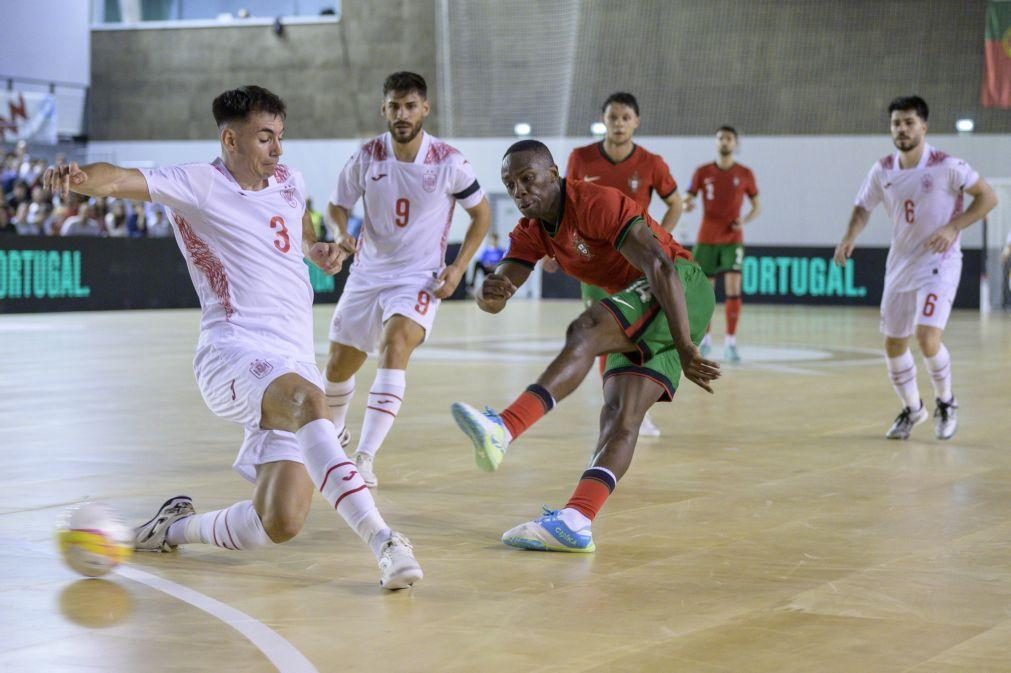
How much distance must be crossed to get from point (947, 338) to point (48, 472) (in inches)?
567

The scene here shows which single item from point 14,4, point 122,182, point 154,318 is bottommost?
point 154,318

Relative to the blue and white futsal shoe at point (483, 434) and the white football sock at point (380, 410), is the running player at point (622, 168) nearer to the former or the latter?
the white football sock at point (380, 410)

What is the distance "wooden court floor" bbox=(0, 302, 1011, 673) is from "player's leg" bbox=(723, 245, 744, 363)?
3.80 m

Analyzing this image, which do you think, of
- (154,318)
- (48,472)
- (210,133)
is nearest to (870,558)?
(48,472)

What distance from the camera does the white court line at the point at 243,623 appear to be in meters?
3.71

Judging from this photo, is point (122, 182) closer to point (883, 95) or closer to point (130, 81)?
point (883, 95)

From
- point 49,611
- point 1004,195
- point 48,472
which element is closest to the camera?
point 49,611

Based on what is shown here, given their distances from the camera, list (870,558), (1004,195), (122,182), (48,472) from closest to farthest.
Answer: (122,182) → (870,558) → (48,472) → (1004,195)

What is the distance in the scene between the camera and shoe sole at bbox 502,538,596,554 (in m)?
5.23

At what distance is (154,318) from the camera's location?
22.4 metres

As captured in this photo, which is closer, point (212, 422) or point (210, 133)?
point (212, 422)

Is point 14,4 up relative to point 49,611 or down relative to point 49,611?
up

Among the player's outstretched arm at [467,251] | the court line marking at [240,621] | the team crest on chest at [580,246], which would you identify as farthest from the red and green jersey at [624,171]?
the court line marking at [240,621]

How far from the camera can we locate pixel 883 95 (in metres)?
29.7
